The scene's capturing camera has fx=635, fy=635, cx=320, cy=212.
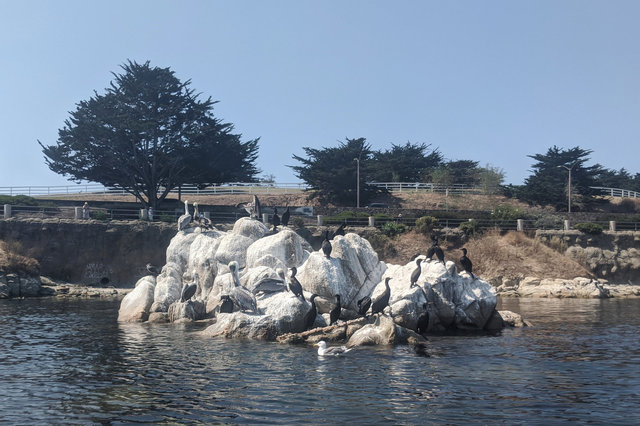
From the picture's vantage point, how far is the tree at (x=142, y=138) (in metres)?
56.0

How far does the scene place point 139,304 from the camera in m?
29.0

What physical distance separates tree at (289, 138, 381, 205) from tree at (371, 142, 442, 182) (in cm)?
182

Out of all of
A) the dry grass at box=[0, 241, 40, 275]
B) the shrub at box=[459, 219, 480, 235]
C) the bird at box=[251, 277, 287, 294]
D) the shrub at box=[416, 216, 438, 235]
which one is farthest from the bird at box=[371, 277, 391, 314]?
the shrub at box=[459, 219, 480, 235]

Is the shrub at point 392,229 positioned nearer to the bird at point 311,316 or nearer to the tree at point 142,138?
the tree at point 142,138

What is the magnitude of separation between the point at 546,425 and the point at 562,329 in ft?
47.8

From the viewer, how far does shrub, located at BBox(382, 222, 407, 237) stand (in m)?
53.2

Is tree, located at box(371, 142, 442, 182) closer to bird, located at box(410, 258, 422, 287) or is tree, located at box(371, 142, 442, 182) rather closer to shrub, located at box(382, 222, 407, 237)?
shrub, located at box(382, 222, 407, 237)

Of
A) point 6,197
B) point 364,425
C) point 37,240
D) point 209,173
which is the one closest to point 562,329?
point 364,425

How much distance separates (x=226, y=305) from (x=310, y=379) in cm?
925

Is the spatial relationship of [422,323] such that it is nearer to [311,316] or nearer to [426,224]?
[311,316]

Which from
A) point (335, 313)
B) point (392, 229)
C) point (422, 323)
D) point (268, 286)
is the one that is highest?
point (392, 229)

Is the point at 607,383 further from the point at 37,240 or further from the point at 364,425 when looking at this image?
the point at 37,240

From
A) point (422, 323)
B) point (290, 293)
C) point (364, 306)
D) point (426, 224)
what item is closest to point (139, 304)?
point (290, 293)

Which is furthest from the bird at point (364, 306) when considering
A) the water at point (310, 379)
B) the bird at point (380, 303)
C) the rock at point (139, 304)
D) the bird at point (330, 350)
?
the rock at point (139, 304)
